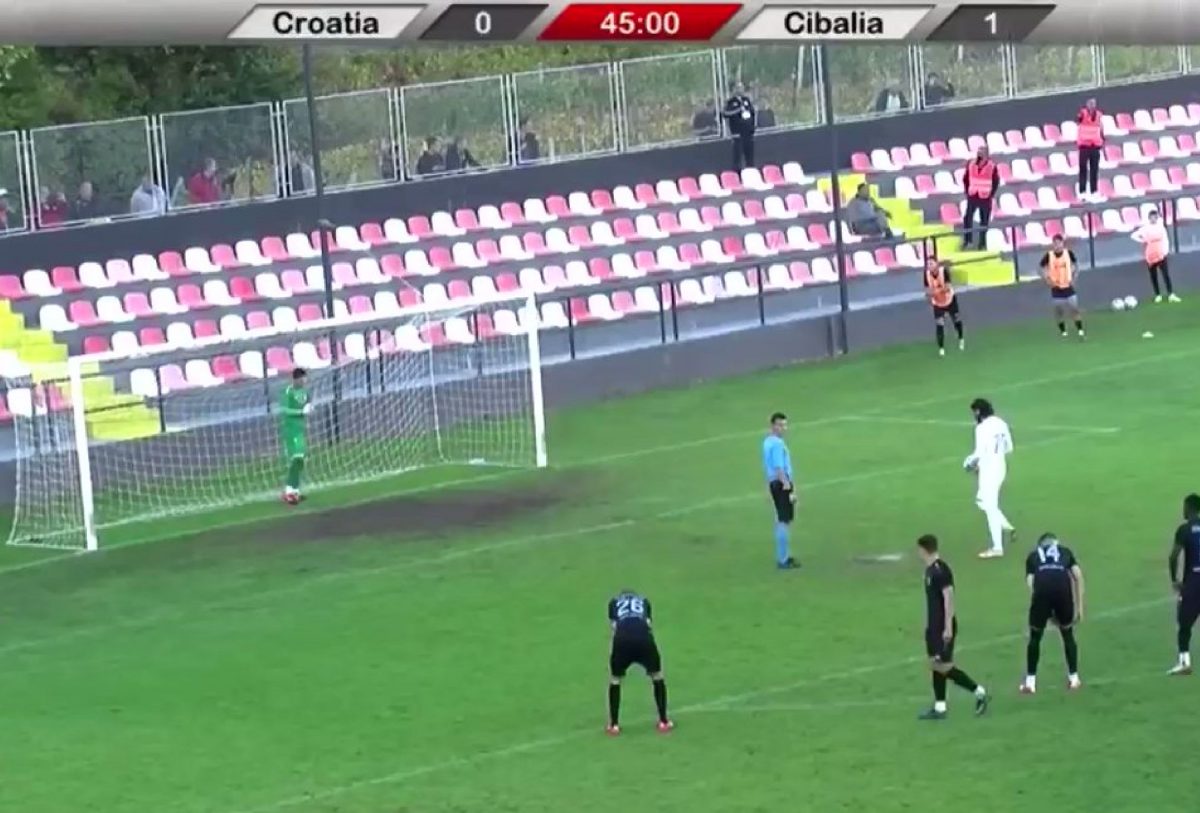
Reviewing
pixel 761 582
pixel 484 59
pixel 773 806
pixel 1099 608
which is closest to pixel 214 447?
pixel 761 582

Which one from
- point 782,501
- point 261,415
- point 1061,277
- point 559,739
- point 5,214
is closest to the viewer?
point 559,739

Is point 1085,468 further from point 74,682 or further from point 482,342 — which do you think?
point 74,682

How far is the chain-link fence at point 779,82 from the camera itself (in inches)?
1860

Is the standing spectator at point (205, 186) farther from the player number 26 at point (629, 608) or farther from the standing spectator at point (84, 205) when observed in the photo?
the player number 26 at point (629, 608)

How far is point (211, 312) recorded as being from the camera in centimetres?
3972

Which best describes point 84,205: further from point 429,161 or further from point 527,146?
point 527,146

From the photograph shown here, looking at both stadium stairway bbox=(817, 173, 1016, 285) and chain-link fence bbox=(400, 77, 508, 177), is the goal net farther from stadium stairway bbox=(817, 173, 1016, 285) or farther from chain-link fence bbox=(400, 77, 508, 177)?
stadium stairway bbox=(817, 173, 1016, 285)

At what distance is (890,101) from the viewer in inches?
1932

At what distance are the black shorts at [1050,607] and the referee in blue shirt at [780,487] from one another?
573 centimetres

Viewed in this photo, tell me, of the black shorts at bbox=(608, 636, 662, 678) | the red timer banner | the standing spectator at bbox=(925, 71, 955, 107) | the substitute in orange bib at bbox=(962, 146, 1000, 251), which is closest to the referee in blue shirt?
the black shorts at bbox=(608, 636, 662, 678)

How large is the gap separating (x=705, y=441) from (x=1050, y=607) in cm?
1355

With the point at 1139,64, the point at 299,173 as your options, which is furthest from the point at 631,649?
the point at 1139,64

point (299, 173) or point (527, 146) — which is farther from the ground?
point (527, 146)

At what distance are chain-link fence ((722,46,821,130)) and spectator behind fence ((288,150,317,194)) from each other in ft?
25.8
